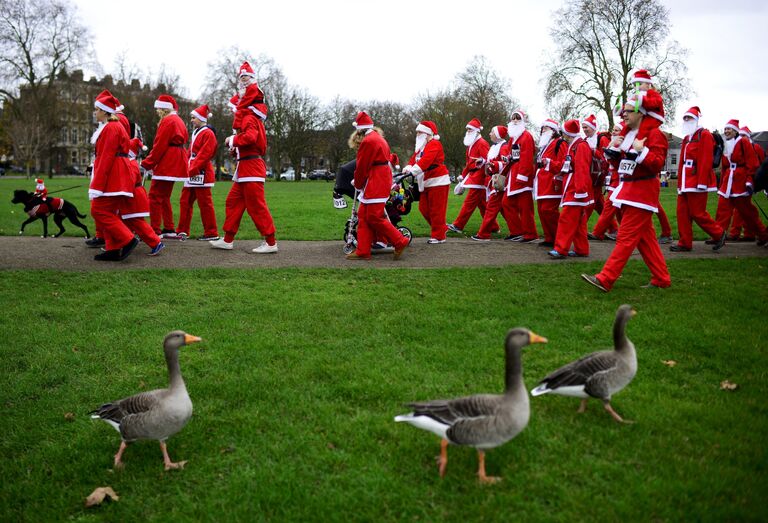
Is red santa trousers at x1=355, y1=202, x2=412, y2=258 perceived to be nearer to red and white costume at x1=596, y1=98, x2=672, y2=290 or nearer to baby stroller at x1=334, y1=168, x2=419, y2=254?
baby stroller at x1=334, y1=168, x2=419, y2=254

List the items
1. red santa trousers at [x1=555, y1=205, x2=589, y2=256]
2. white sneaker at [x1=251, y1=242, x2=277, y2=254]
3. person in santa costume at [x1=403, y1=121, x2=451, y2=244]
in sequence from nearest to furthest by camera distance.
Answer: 1. red santa trousers at [x1=555, y1=205, x2=589, y2=256]
2. white sneaker at [x1=251, y1=242, x2=277, y2=254]
3. person in santa costume at [x1=403, y1=121, x2=451, y2=244]

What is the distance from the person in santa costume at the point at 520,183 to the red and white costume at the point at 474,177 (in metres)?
0.87

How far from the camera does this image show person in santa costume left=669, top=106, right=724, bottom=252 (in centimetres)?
1102

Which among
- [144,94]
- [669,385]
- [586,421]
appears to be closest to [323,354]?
[586,421]

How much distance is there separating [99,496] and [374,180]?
690 centimetres

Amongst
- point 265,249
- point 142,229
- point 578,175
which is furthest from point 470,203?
point 142,229

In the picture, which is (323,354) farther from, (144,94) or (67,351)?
(144,94)

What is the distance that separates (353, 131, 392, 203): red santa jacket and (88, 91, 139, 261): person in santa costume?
360 centimetres

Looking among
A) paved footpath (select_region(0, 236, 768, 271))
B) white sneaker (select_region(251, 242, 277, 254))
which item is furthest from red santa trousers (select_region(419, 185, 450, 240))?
white sneaker (select_region(251, 242, 277, 254))

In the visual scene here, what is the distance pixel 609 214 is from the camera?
11773 mm

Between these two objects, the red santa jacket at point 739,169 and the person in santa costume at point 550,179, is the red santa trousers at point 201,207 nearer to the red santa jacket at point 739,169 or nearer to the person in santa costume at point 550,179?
the person in santa costume at point 550,179

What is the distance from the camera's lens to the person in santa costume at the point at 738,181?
1209 centimetres

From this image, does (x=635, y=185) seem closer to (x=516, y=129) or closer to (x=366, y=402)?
(x=366, y=402)

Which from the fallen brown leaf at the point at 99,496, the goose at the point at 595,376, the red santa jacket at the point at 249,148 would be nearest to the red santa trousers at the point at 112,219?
the red santa jacket at the point at 249,148
